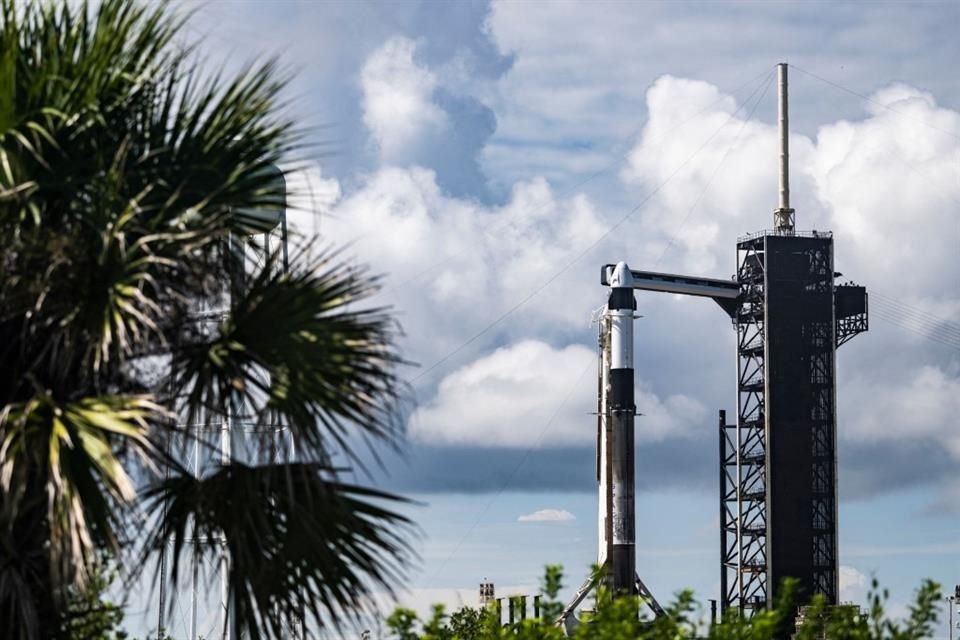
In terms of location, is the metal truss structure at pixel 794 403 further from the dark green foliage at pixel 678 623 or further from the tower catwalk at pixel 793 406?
the dark green foliage at pixel 678 623

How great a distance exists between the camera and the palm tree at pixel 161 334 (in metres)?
12.5

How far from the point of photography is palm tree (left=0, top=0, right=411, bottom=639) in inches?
491

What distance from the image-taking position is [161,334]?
1260cm

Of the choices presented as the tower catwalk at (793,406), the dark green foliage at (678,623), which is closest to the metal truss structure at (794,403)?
the tower catwalk at (793,406)

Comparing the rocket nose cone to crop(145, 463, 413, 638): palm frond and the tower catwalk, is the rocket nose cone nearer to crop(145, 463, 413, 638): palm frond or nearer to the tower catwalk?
the tower catwalk

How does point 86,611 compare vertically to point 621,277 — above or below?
below

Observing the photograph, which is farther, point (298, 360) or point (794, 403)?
point (794, 403)

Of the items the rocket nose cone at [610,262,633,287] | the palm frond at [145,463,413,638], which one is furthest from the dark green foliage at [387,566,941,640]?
the rocket nose cone at [610,262,633,287]

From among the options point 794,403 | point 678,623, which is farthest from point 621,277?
point 678,623

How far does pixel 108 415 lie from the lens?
38.7ft

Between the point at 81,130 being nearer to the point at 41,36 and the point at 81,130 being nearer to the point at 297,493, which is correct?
the point at 41,36

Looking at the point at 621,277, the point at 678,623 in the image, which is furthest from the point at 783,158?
the point at 678,623

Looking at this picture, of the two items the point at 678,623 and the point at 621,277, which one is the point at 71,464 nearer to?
the point at 678,623

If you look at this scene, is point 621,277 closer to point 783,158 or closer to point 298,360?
point 783,158
